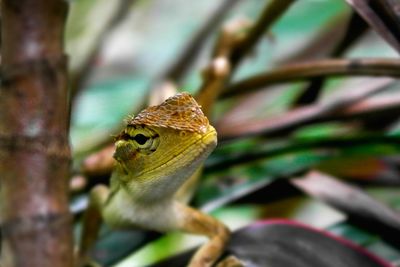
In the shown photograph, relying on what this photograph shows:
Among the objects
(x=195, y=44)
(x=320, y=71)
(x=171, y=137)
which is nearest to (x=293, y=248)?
(x=171, y=137)

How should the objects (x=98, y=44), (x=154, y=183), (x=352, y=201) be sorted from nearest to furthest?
(x=154, y=183) < (x=352, y=201) < (x=98, y=44)

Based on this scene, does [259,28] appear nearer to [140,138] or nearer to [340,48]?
[340,48]

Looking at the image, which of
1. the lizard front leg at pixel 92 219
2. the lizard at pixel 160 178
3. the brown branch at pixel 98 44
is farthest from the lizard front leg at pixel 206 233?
the brown branch at pixel 98 44

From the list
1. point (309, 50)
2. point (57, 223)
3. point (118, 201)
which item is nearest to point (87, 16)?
point (309, 50)

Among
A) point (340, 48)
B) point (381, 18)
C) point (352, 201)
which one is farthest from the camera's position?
point (340, 48)

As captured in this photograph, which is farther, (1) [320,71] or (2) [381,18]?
(1) [320,71]

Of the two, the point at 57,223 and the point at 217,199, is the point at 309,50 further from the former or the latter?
the point at 57,223

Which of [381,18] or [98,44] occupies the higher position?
[98,44]

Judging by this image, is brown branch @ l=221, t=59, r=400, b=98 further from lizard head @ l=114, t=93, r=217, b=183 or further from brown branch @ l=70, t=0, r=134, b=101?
brown branch @ l=70, t=0, r=134, b=101
